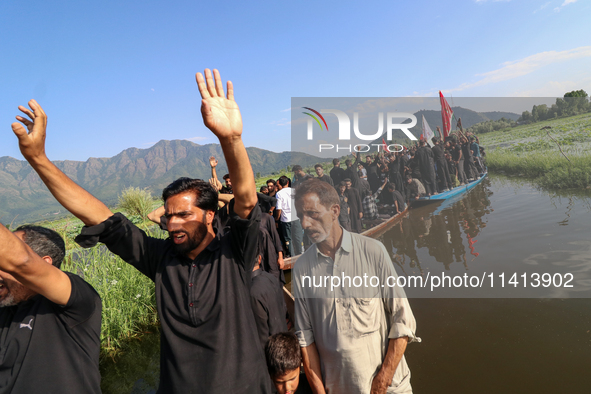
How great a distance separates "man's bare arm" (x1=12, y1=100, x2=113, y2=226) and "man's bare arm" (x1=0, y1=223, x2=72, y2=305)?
0.24 meters

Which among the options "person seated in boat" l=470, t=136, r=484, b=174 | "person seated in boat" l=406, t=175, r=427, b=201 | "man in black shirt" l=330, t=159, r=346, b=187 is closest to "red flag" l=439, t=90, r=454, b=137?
"person seated in boat" l=470, t=136, r=484, b=174

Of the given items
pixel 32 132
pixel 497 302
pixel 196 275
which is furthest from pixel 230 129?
pixel 497 302

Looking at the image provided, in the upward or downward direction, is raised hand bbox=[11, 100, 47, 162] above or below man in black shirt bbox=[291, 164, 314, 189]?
above

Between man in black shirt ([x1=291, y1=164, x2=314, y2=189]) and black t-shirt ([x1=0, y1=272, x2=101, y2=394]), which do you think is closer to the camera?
black t-shirt ([x1=0, y1=272, x2=101, y2=394])

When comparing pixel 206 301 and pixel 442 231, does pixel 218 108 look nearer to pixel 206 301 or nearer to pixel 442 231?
pixel 206 301

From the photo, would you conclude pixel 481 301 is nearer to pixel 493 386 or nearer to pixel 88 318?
pixel 493 386

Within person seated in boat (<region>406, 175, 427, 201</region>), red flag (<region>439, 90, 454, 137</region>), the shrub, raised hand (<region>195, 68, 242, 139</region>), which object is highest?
red flag (<region>439, 90, 454, 137</region>)

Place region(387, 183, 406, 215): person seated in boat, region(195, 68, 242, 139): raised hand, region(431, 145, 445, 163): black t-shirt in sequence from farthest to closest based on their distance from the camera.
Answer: region(431, 145, 445, 163): black t-shirt
region(387, 183, 406, 215): person seated in boat
region(195, 68, 242, 139): raised hand

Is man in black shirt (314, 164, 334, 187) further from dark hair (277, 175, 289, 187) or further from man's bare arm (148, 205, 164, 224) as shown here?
dark hair (277, 175, 289, 187)

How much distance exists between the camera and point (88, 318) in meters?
1.48

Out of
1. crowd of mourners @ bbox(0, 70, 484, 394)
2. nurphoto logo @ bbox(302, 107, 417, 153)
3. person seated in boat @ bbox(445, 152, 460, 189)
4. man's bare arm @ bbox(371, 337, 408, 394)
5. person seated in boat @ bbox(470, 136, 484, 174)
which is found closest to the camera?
crowd of mourners @ bbox(0, 70, 484, 394)

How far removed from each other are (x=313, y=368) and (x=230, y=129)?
1454 millimetres


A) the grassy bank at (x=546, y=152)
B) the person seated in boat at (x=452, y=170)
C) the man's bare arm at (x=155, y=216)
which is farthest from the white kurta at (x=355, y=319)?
the grassy bank at (x=546, y=152)

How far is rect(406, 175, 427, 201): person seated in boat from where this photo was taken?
3077mm
